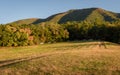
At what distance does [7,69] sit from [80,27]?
5586 inches

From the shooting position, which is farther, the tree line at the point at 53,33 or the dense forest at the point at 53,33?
the dense forest at the point at 53,33

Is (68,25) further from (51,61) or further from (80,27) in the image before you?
(51,61)

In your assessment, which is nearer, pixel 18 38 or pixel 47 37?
pixel 18 38

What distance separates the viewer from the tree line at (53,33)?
135750 mm

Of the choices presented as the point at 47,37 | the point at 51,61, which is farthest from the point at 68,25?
the point at 51,61

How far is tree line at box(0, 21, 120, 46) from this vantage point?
136 m

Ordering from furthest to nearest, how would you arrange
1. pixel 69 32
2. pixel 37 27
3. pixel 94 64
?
1. pixel 69 32
2. pixel 37 27
3. pixel 94 64

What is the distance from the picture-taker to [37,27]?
16288 cm

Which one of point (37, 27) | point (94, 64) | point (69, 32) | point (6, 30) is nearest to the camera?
point (94, 64)

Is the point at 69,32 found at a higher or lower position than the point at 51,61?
lower

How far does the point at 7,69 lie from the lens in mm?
32250

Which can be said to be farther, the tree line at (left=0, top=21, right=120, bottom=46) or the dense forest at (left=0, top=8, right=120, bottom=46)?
the dense forest at (left=0, top=8, right=120, bottom=46)

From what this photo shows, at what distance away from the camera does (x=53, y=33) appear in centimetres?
16638

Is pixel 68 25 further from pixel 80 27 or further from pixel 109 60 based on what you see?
pixel 109 60
